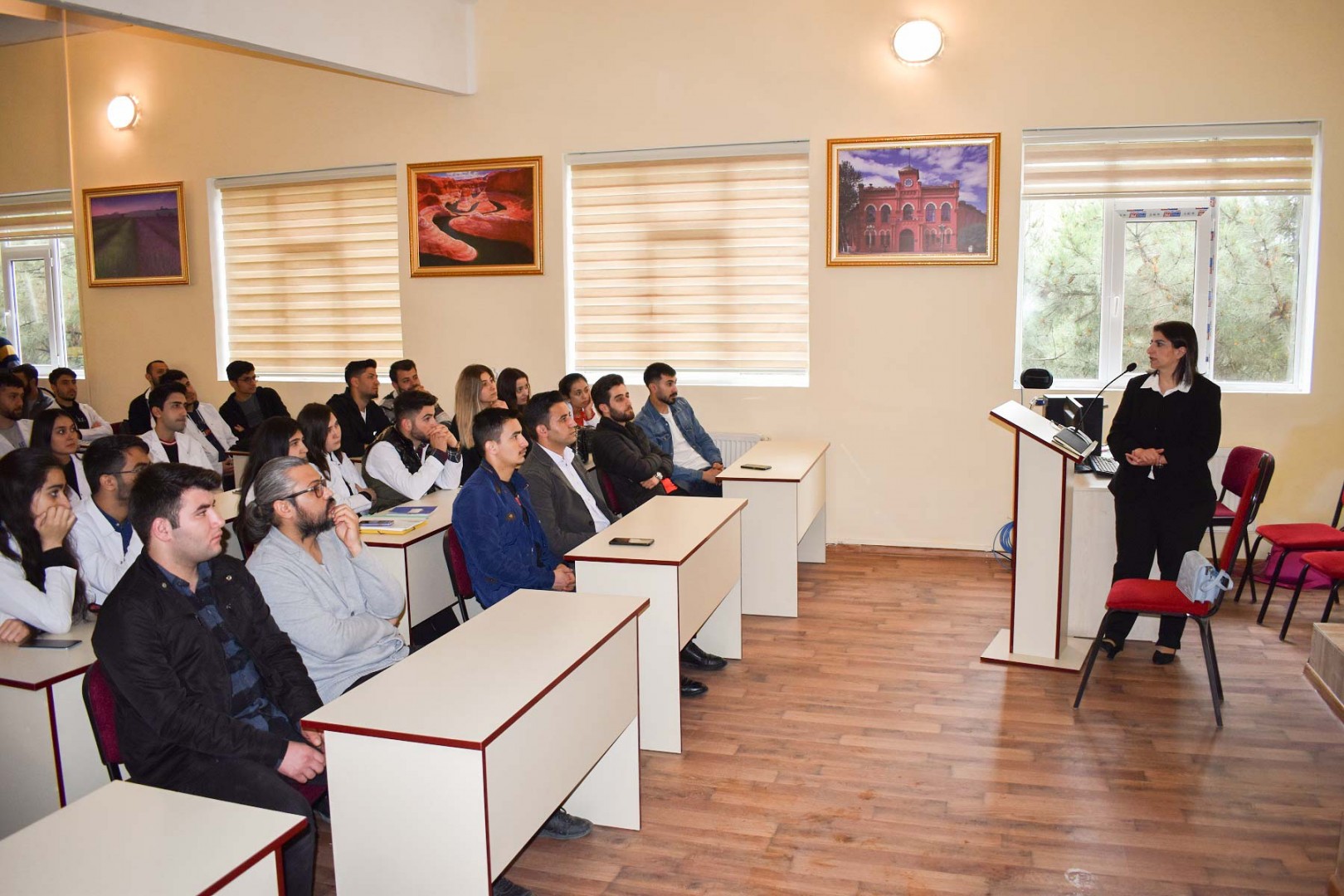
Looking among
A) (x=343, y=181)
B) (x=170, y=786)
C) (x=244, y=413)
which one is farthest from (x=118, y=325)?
(x=170, y=786)

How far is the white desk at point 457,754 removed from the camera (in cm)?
226

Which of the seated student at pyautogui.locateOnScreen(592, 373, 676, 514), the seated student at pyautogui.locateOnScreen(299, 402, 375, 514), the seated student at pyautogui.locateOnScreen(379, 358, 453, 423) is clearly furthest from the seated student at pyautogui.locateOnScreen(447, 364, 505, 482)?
the seated student at pyautogui.locateOnScreen(299, 402, 375, 514)

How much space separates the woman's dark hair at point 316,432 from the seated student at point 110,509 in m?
0.79

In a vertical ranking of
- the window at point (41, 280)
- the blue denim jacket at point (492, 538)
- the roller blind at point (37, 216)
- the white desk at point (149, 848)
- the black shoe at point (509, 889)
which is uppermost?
the roller blind at point (37, 216)

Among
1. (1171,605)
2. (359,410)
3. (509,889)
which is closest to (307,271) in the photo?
(359,410)

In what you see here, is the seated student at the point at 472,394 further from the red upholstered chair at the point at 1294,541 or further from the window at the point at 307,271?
the red upholstered chair at the point at 1294,541

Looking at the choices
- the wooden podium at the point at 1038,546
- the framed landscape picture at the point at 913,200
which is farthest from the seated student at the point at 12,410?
the wooden podium at the point at 1038,546

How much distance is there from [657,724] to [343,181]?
580cm

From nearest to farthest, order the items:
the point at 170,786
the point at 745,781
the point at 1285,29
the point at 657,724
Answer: the point at 170,786 → the point at 745,781 → the point at 657,724 → the point at 1285,29

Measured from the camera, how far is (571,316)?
745cm

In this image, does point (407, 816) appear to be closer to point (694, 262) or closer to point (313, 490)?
point (313, 490)

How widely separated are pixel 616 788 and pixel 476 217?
5.24 metres

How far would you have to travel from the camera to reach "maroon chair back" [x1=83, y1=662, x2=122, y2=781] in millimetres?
2539

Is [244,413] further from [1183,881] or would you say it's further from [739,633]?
[1183,881]
